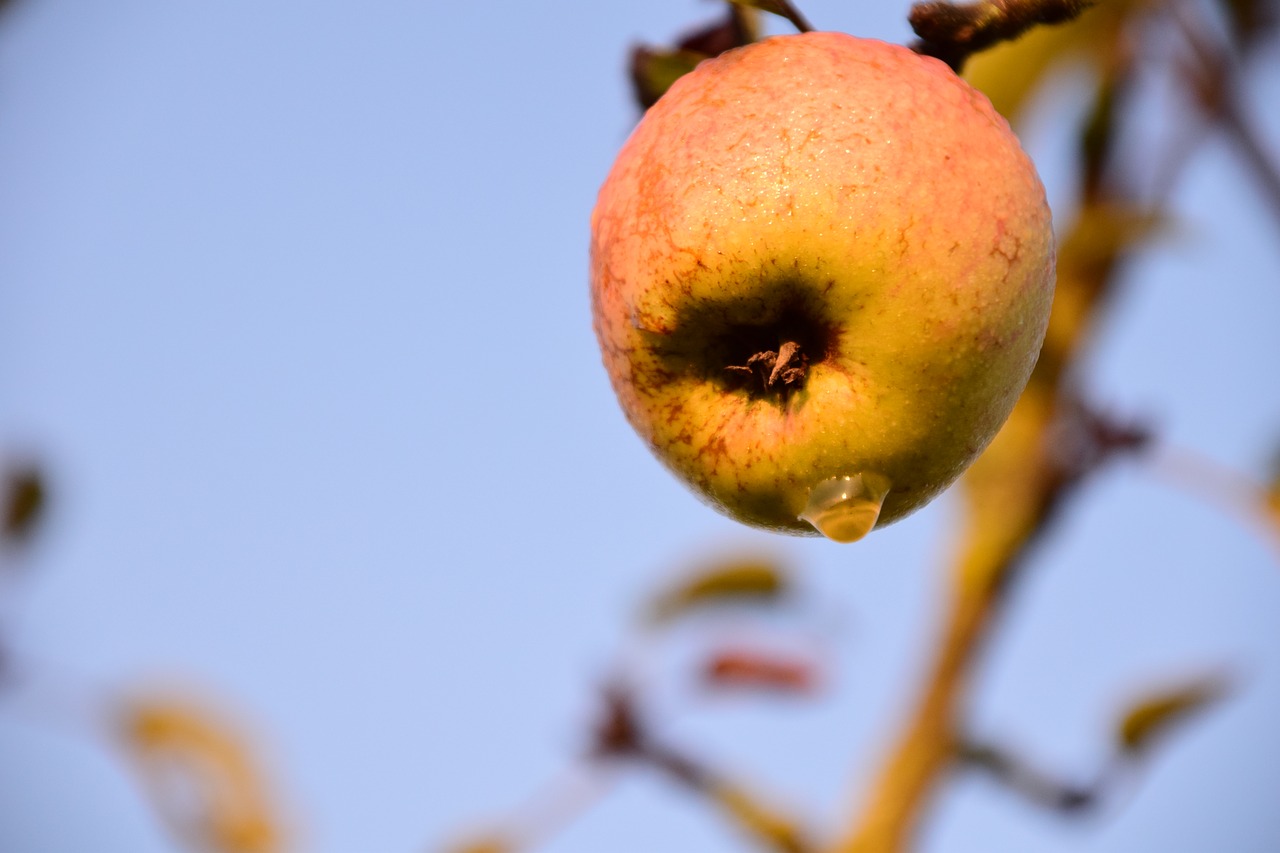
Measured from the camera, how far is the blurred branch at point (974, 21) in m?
0.86

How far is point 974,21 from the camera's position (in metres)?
0.89

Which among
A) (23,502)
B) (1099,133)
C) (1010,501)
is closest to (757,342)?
(1010,501)

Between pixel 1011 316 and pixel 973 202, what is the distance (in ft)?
0.28

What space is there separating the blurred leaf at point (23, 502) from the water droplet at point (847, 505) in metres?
1.91

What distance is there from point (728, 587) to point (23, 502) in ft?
4.55

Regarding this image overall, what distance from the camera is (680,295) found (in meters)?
0.88

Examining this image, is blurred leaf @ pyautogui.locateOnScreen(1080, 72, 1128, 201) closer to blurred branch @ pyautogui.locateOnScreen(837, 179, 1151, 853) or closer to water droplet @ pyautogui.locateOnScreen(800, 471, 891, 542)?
blurred branch @ pyautogui.locateOnScreen(837, 179, 1151, 853)

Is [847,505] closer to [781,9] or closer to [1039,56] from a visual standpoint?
[781,9]

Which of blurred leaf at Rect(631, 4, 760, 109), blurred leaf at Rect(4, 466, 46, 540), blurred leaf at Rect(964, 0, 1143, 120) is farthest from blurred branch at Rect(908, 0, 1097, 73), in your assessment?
blurred leaf at Rect(4, 466, 46, 540)

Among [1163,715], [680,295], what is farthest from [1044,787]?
[680,295]

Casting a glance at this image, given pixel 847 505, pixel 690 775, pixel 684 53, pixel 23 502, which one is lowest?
pixel 690 775

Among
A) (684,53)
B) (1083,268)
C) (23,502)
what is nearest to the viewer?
(684,53)

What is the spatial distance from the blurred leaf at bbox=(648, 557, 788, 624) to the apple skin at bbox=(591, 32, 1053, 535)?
38.9 inches

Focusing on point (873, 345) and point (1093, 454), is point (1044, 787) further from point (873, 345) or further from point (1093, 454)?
point (873, 345)
